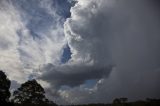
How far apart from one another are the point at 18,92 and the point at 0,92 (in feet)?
50.7

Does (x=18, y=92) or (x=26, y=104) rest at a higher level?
(x=18, y=92)

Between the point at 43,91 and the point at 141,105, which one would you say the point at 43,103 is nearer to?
the point at 43,91

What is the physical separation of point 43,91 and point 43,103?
9.80 ft

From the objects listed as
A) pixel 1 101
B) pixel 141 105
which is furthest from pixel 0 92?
pixel 141 105

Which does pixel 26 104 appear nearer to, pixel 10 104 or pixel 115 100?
pixel 10 104

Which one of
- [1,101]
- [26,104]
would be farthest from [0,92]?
[26,104]

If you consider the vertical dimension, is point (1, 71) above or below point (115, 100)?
below

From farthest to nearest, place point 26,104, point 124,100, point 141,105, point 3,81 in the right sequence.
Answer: point 124,100, point 141,105, point 26,104, point 3,81

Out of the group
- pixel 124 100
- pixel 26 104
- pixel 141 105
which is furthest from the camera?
pixel 124 100

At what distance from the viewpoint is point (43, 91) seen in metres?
55.8

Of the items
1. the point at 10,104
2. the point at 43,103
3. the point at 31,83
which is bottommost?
the point at 10,104

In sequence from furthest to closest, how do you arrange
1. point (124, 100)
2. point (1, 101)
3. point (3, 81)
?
1. point (124, 100)
2. point (3, 81)
3. point (1, 101)

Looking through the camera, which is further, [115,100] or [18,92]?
[115,100]

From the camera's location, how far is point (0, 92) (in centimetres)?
3956
